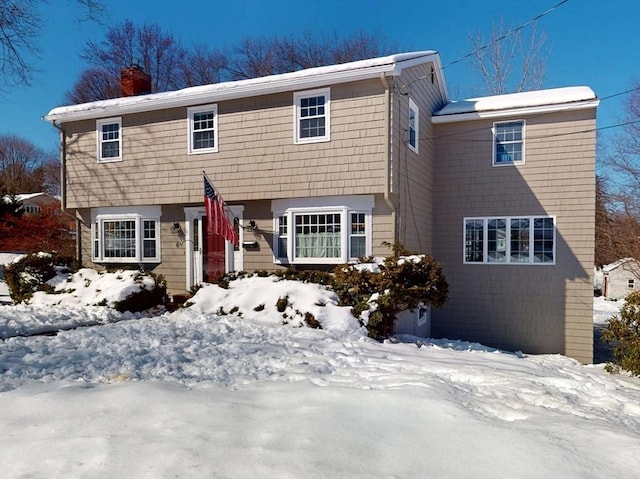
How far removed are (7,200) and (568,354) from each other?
28474mm

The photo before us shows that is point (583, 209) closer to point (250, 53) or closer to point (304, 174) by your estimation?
point (304, 174)

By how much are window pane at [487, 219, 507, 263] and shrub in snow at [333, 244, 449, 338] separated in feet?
13.3

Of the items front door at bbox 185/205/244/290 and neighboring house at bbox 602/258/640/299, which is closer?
front door at bbox 185/205/244/290

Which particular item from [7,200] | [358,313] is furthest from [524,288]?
[7,200]

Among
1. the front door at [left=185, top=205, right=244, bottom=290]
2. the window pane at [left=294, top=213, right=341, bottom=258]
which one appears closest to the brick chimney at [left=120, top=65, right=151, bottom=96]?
the front door at [left=185, top=205, right=244, bottom=290]

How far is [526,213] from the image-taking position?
36.8 ft

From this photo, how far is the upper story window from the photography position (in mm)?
11344

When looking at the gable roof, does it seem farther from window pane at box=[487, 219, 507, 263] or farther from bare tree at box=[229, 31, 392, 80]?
bare tree at box=[229, 31, 392, 80]

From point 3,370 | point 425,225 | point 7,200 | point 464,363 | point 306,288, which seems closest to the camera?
point 3,370

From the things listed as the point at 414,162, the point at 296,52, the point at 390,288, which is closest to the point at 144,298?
the point at 390,288

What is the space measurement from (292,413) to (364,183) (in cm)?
683

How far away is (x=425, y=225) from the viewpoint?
11594mm

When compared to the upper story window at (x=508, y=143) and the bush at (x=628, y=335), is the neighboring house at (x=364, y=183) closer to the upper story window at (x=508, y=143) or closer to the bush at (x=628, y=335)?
the upper story window at (x=508, y=143)

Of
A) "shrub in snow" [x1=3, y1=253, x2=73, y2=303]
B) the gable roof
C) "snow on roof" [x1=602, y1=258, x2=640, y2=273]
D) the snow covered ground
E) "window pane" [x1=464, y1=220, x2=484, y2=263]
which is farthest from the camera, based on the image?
"snow on roof" [x1=602, y1=258, x2=640, y2=273]
